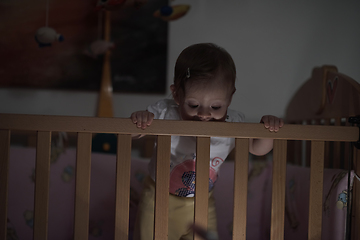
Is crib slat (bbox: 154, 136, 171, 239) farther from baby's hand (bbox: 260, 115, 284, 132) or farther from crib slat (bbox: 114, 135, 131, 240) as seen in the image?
baby's hand (bbox: 260, 115, 284, 132)

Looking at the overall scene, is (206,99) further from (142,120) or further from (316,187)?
(316,187)

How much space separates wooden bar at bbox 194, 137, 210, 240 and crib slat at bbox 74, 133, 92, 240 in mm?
242

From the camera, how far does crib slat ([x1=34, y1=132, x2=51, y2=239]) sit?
74cm

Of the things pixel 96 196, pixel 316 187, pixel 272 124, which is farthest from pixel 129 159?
pixel 96 196

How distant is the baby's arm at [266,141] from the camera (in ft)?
2.51

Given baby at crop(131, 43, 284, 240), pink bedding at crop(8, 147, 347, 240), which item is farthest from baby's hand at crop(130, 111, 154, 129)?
pink bedding at crop(8, 147, 347, 240)

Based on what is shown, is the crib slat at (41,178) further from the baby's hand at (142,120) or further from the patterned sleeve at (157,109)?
the patterned sleeve at (157,109)

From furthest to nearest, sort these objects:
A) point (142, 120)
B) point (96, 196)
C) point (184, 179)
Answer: point (96, 196) → point (184, 179) → point (142, 120)

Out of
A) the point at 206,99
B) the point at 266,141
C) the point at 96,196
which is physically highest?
the point at 206,99

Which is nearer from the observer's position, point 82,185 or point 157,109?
point 82,185

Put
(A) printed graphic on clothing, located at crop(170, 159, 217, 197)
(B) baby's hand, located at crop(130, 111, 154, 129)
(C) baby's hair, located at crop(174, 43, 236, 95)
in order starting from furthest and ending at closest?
(A) printed graphic on clothing, located at crop(170, 159, 217, 197), (C) baby's hair, located at crop(174, 43, 236, 95), (B) baby's hand, located at crop(130, 111, 154, 129)

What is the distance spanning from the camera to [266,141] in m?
0.92

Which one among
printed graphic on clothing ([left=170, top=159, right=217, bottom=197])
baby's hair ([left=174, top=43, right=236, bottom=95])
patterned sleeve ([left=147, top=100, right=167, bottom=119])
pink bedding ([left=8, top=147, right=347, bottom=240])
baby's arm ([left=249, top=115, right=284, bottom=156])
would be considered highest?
baby's hair ([left=174, top=43, right=236, bottom=95])

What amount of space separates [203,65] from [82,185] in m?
0.41
